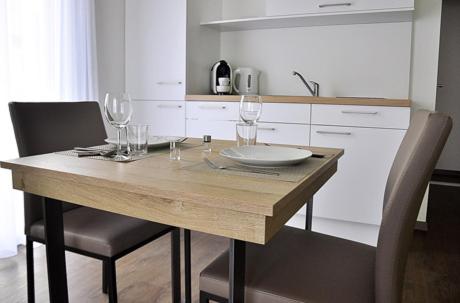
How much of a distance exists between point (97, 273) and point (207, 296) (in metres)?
1.25

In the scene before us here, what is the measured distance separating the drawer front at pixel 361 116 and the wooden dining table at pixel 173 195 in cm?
140

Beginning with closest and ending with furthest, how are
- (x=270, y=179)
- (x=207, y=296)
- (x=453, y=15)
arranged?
(x=270, y=179) < (x=207, y=296) < (x=453, y=15)

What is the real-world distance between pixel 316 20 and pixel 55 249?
2.50 m

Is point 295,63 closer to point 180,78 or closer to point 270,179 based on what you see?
point 180,78

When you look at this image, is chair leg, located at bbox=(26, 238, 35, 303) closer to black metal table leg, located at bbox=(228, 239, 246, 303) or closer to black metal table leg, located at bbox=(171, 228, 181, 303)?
black metal table leg, located at bbox=(171, 228, 181, 303)

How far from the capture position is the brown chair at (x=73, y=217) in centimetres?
143

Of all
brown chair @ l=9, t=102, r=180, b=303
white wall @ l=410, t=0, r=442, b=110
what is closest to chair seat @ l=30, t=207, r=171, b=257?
brown chair @ l=9, t=102, r=180, b=303

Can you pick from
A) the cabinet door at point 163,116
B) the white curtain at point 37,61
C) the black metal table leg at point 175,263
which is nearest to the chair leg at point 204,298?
the black metal table leg at point 175,263

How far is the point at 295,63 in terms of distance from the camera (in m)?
3.33

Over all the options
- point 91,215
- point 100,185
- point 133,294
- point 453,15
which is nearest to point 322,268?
point 100,185

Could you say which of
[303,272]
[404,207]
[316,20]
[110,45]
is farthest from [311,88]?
[404,207]

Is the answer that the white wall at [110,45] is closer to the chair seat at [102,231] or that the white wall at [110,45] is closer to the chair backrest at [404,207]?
the chair seat at [102,231]

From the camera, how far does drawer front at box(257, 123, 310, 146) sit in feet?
9.03

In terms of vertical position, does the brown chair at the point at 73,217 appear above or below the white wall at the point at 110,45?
below
